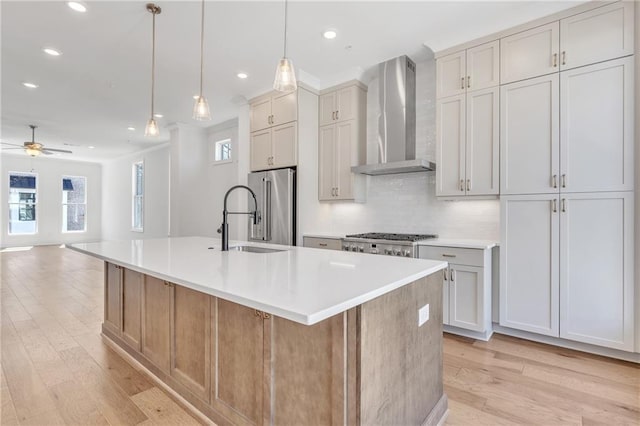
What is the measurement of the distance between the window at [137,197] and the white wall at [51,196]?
2.98 meters

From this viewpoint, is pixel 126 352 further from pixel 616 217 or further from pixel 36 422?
pixel 616 217

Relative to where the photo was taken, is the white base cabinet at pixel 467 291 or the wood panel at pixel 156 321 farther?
the white base cabinet at pixel 467 291

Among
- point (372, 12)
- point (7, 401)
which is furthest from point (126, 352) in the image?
point (372, 12)

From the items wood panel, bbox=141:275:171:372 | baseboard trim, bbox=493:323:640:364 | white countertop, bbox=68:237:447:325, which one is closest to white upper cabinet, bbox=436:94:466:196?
baseboard trim, bbox=493:323:640:364

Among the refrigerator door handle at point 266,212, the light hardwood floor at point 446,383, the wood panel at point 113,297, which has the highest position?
the refrigerator door handle at point 266,212

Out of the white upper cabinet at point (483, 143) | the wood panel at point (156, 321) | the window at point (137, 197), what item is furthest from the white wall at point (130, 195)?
the white upper cabinet at point (483, 143)

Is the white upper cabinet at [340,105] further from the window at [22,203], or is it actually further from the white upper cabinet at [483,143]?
the window at [22,203]

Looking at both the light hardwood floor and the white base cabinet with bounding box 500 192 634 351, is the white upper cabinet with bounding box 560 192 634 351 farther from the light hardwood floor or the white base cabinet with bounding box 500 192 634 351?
the light hardwood floor

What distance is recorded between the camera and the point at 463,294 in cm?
297

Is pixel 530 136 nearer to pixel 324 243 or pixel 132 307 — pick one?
pixel 324 243

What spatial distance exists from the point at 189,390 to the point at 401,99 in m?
3.43

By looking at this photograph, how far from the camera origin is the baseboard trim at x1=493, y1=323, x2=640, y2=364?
8.15 ft

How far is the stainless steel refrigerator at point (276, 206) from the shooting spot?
416 centimetres

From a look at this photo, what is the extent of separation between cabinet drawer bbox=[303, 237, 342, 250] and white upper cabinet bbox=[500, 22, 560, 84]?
2292 mm
